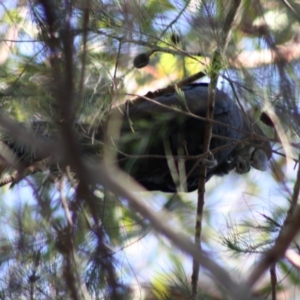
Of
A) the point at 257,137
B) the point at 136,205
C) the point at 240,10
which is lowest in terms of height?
the point at 136,205

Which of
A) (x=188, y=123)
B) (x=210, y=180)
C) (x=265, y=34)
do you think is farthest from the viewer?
(x=210, y=180)

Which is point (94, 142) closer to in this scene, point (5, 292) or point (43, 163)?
point (43, 163)

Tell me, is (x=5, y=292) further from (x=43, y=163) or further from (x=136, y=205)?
(x=136, y=205)

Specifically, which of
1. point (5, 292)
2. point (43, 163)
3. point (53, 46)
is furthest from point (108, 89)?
point (53, 46)

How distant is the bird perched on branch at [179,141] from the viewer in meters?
2.55

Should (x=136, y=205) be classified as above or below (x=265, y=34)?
below

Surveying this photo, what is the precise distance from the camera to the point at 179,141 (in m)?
2.92

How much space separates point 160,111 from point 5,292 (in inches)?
39.2

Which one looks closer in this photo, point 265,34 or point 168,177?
point 265,34

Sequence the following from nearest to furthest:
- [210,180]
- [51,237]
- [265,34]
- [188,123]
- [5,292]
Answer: [51,237] → [265,34] → [5,292] → [188,123] → [210,180]

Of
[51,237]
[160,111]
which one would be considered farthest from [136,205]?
[160,111]

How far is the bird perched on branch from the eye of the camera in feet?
8.37

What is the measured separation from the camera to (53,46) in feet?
4.31

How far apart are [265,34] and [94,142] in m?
0.74
